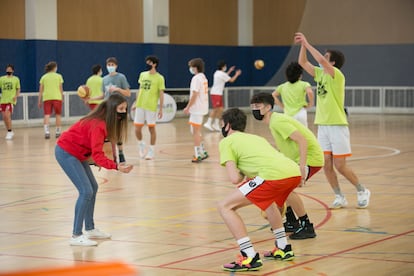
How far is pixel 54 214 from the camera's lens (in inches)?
417

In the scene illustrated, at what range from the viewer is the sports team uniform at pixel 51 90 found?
2300 centimetres

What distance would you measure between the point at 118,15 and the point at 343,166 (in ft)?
71.4

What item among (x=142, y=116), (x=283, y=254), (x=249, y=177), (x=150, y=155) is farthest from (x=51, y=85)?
(x=283, y=254)

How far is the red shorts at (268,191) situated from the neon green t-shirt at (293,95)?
6.35m

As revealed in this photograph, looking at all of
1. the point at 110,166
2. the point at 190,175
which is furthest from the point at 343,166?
the point at 190,175

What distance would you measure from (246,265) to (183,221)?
2.81 m

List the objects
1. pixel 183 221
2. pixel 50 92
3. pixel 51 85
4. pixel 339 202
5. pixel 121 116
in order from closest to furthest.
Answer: pixel 121 116
pixel 183 221
pixel 339 202
pixel 51 85
pixel 50 92

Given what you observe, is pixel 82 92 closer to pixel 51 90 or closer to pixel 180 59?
pixel 51 90

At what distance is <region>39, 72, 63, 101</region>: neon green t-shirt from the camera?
23.0m

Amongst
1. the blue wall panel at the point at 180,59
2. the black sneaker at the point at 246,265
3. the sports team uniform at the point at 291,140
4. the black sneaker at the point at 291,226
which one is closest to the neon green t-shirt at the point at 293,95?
the sports team uniform at the point at 291,140

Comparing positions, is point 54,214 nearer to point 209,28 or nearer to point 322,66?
point 322,66

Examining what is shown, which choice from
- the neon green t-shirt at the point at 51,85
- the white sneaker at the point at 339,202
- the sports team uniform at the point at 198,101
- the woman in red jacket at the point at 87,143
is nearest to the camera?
the woman in red jacket at the point at 87,143

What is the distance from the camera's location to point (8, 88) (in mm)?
23656

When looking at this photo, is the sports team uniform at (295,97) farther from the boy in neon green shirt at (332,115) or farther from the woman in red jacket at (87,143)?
the woman in red jacket at (87,143)
